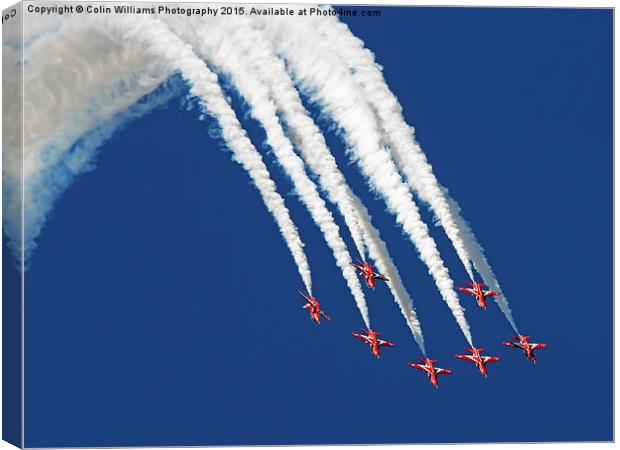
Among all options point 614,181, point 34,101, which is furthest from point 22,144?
point 614,181

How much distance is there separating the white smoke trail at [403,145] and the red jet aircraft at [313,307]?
2003 mm

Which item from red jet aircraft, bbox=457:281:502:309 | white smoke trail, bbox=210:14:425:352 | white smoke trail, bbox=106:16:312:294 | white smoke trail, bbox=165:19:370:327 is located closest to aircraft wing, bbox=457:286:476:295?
red jet aircraft, bbox=457:281:502:309

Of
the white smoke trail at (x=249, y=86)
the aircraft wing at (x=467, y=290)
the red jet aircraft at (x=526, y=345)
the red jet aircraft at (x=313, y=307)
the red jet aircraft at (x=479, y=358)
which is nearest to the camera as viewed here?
the white smoke trail at (x=249, y=86)

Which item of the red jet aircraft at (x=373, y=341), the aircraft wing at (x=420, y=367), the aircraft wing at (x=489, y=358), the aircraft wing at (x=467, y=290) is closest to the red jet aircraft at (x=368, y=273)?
the red jet aircraft at (x=373, y=341)

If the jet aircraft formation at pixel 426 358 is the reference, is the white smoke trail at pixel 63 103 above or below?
above

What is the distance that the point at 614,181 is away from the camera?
21438 millimetres

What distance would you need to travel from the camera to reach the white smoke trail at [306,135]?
20.4 m

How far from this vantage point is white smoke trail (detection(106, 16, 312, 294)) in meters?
20.1

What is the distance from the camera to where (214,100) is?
20297mm

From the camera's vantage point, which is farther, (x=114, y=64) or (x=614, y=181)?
(x=614, y=181)

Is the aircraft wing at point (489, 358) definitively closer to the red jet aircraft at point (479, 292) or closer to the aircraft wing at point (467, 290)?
the red jet aircraft at point (479, 292)

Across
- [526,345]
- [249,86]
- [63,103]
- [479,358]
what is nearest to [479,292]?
[479,358]

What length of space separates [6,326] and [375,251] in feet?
16.5

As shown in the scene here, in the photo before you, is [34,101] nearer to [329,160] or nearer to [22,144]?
[22,144]
